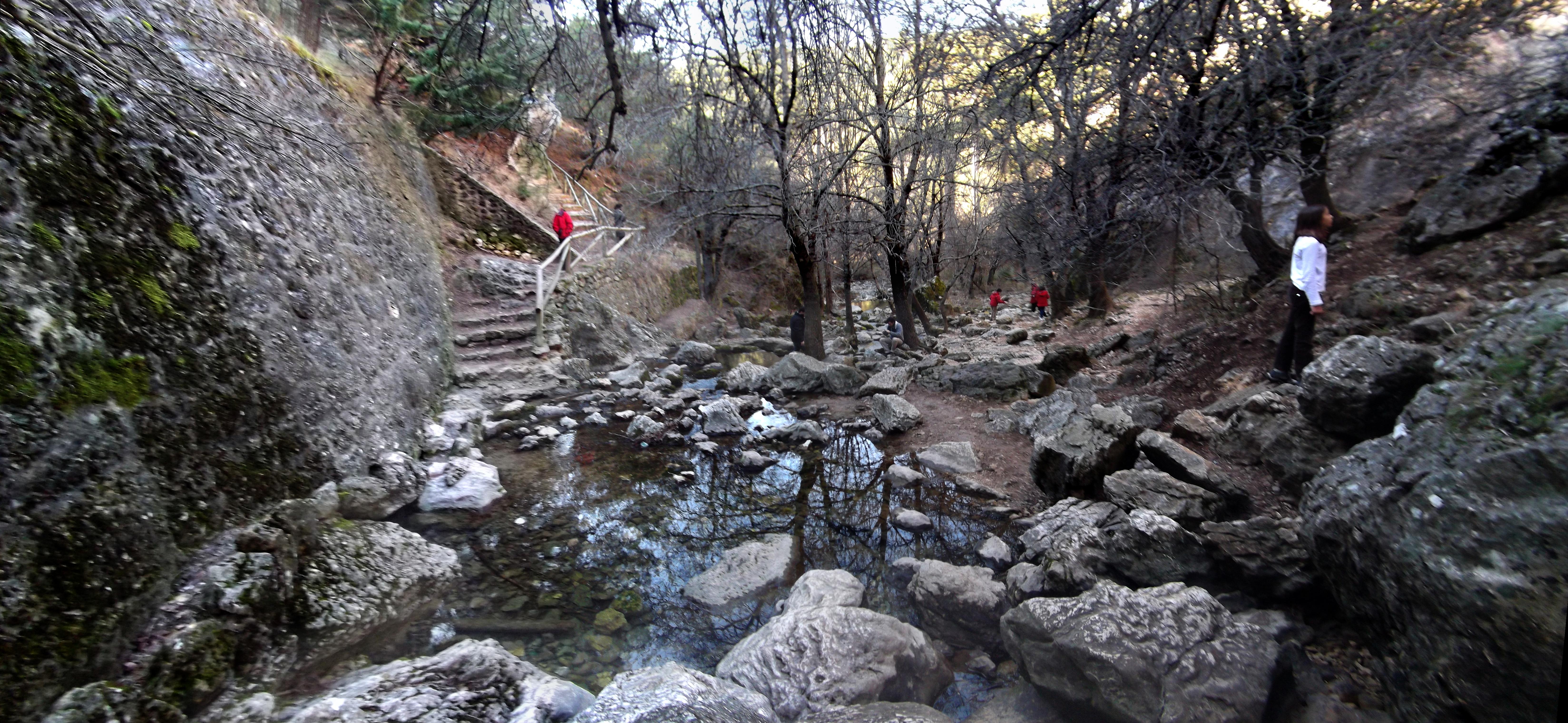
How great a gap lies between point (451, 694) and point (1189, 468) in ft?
14.8

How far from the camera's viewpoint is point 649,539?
4773mm

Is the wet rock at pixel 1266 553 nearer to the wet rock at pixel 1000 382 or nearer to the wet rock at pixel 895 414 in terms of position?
the wet rock at pixel 895 414

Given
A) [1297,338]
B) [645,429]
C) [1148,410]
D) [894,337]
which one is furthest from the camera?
[894,337]

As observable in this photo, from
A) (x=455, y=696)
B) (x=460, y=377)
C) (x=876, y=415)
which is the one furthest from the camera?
(x=460, y=377)

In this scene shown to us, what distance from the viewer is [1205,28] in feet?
15.8

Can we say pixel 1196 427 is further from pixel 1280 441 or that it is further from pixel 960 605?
pixel 960 605

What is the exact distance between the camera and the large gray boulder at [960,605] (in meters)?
3.41

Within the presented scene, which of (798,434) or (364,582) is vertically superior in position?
(364,582)

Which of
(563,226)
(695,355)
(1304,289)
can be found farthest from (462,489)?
(563,226)

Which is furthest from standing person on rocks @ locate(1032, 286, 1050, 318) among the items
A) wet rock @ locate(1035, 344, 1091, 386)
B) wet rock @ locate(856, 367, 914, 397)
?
wet rock @ locate(856, 367, 914, 397)

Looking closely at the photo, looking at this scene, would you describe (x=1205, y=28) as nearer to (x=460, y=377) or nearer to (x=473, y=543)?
(x=473, y=543)

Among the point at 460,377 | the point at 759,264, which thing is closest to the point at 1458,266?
the point at 460,377

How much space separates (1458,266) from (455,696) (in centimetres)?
755

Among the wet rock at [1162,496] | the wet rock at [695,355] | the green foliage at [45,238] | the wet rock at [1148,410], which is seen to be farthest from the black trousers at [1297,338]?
the wet rock at [695,355]
